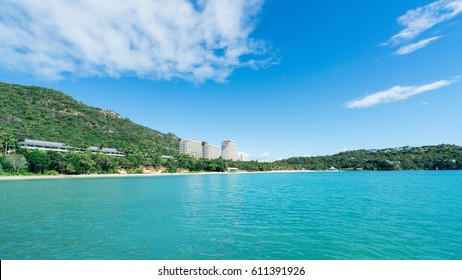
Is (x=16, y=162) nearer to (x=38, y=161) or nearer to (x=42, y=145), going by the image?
(x=38, y=161)

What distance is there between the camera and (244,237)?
567 inches

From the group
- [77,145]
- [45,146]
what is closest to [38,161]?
[45,146]

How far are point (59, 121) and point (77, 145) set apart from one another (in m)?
37.5

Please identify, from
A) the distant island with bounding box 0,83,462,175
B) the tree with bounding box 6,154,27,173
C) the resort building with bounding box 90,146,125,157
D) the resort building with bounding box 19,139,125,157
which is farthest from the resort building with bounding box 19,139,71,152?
the tree with bounding box 6,154,27,173

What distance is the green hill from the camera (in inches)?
4215

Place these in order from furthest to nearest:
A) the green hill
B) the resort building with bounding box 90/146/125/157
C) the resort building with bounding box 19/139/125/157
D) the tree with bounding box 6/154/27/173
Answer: the resort building with bounding box 90/146/125/157 < the green hill < the resort building with bounding box 19/139/125/157 < the tree with bounding box 6/154/27/173

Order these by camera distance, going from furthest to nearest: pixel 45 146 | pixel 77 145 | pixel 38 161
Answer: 1. pixel 77 145
2. pixel 45 146
3. pixel 38 161

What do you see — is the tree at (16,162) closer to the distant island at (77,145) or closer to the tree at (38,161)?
the distant island at (77,145)

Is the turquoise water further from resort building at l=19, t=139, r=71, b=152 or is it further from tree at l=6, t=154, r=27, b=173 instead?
resort building at l=19, t=139, r=71, b=152

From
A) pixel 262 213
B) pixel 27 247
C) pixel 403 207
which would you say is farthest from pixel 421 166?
pixel 27 247

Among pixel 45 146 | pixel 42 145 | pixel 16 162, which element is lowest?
pixel 16 162

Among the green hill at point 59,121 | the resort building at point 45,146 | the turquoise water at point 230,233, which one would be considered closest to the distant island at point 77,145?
the green hill at point 59,121

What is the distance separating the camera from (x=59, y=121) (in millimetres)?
126625

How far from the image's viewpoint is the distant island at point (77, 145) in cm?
7412
